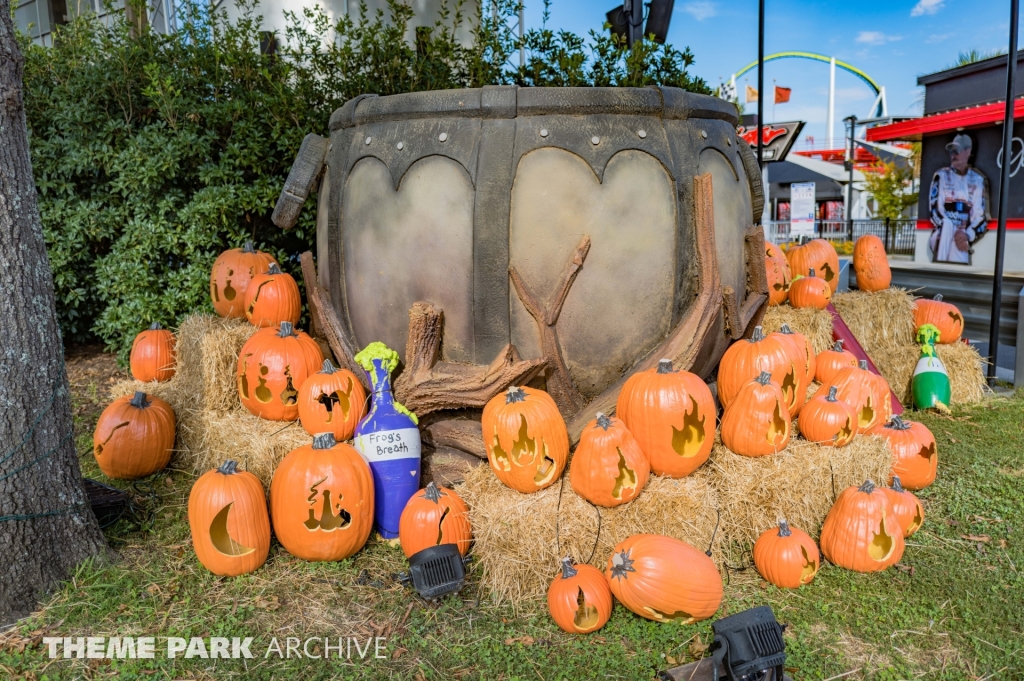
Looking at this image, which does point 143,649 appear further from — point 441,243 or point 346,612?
point 441,243

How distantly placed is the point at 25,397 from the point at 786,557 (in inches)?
120

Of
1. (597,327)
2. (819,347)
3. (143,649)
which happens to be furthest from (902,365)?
(143,649)

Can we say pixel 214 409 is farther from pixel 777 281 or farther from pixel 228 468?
pixel 777 281

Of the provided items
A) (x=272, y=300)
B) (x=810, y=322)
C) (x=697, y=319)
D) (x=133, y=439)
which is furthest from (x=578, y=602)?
(x=810, y=322)

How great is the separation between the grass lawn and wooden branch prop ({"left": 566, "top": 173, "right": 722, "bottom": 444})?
84 centimetres

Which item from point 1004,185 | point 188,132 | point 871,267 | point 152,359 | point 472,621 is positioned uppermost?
point 188,132

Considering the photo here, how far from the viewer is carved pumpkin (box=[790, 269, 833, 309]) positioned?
549cm

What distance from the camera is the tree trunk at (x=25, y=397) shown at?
2643mm

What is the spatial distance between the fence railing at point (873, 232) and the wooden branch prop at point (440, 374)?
17897mm

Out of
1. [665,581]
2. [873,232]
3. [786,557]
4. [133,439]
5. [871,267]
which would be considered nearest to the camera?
[665,581]

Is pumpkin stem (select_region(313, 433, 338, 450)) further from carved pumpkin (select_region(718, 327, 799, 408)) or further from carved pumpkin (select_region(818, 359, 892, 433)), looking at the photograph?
carved pumpkin (select_region(818, 359, 892, 433))

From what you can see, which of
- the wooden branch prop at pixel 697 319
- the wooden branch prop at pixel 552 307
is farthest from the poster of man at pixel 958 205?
the wooden branch prop at pixel 552 307

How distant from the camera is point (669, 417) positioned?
3.05m

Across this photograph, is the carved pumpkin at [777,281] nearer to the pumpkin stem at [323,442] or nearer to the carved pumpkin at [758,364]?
the carved pumpkin at [758,364]
